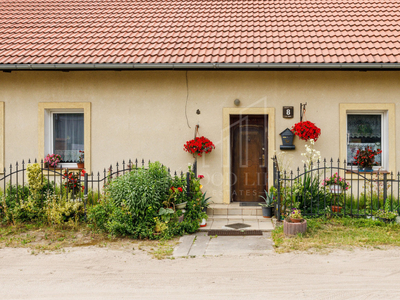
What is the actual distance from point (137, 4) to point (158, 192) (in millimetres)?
6797

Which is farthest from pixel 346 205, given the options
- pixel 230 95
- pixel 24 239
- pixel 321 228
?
pixel 24 239

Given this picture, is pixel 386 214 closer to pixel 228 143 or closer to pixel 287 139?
pixel 287 139

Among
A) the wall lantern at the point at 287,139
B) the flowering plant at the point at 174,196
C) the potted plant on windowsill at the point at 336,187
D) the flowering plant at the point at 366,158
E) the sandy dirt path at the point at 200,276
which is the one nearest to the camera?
the sandy dirt path at the point at 200,276

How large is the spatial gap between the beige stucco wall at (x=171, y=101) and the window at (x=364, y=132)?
0.38 meters

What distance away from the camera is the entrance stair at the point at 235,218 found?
254 inches

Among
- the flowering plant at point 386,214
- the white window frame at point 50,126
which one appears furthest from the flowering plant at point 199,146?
the flowering plant at point 386,214

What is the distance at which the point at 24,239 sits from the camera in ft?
18.5

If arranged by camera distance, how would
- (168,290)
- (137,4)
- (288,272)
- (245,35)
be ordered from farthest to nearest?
1. (137,4)
2. (245,35)
3. (288,272)
4. (168,290)

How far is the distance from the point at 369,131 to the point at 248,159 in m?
2.74

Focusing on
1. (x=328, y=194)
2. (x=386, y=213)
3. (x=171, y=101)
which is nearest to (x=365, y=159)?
(x=328, y=194)

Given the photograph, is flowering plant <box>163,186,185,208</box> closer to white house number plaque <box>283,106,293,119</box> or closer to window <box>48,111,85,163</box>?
white house number plaque <box>283,106,293,119</box>

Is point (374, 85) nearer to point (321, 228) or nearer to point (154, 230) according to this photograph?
point (321, 228)

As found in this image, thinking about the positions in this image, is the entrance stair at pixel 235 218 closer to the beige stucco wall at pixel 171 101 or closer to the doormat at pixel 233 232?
the doormat at pixel 233 232

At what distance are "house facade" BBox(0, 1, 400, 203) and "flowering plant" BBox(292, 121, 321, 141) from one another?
30 cm
